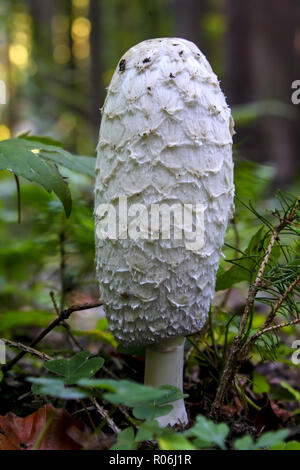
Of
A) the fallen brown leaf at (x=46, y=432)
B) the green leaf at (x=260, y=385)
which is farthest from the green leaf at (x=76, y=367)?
the green leaf at (x=260, y=385)

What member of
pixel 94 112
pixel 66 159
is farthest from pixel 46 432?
pixel 94 112

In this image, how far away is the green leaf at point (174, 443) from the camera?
129cm

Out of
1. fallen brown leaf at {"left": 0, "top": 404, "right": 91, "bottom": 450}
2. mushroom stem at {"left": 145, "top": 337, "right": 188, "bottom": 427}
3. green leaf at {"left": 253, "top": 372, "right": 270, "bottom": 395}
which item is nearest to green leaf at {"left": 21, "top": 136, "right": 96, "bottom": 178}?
mushroom stem at {"left": 145, "top": 337, "right": 188, "bottom": 427}

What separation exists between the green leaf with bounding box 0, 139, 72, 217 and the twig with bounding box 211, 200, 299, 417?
2.63ft

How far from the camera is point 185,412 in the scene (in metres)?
2.06

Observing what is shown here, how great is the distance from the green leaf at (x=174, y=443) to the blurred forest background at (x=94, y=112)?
4.72ft

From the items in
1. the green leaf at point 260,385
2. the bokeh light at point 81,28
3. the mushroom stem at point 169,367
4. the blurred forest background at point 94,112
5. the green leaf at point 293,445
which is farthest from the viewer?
the bokeh light at point 81,28

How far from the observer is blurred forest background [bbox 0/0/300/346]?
3053 millimetres

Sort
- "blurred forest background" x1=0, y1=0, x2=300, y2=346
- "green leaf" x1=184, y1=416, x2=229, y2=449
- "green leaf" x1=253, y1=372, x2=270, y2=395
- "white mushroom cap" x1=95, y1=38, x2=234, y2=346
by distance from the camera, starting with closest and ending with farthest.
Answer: "green leaf" x1=184, y1=416, x2=229, y2=449 → "white mushroom cap" x1=95, y1=38, x2=234, y2=346 → "green leaf" x1=253, y1=372, x2=270, y2=395 → "blurred forest background" x1=0, y1=0, x2=300, y2=346

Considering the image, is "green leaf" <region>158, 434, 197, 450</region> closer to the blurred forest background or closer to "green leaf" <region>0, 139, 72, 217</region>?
"green leaf" <region>0, 139, 72, 217</region>

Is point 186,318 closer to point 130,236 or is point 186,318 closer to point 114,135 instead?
point 130,236

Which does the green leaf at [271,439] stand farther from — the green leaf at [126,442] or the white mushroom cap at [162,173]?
the white mushroom cap at [162,173]

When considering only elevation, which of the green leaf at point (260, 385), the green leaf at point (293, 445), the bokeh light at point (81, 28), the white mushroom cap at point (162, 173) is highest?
the bokeh light at point (81, 28)

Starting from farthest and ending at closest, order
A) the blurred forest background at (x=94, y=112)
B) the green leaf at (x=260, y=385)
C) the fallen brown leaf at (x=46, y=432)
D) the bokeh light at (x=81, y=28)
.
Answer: the bokeh light at (x=81, y=28)
the blurred forest background at (x=94, y=112)
the green leaf at (x=260, y=385)
the fallen brown leaf at (x=46, y=432)
